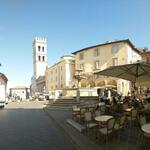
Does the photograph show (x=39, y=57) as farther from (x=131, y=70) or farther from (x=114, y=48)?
(x=131, y=70)

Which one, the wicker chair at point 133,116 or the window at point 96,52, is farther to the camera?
the window at point 96,52

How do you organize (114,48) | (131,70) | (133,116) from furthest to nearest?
1. (114,48)
2. (131,70)
3. (133,116)

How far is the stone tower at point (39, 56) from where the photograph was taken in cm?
11288

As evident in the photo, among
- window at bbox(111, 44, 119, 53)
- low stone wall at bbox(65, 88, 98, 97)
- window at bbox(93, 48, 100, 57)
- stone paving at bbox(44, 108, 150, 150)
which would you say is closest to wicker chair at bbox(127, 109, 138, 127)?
stone paving at bbox(44, 108, 150, 150)

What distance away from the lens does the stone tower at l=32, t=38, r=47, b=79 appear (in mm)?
112875

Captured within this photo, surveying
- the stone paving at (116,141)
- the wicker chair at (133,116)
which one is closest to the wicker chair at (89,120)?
the stone paving at (116,141)

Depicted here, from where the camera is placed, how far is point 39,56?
372ft

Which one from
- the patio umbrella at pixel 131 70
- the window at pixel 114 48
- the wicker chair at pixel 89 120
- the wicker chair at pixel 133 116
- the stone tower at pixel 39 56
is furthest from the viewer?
the stone tower at pixel 39 56

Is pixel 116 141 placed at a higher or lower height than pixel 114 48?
lower

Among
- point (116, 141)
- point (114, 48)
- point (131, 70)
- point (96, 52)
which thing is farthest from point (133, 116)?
point (96, 52)

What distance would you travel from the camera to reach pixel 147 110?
394 inches

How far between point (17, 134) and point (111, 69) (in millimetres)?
5272

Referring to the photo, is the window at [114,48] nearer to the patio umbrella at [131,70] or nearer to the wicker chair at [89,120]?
the patio umbrella at [131,70]

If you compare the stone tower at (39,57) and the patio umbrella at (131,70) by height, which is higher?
the stone tower at (39,57)
